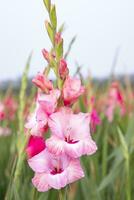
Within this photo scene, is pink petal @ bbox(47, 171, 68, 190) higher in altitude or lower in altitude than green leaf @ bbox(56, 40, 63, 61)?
lower

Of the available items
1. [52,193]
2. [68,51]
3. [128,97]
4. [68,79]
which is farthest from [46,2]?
[128,97]

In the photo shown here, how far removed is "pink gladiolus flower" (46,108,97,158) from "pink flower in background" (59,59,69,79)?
1.4 inches

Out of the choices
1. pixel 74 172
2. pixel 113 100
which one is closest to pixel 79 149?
pixel 74 172

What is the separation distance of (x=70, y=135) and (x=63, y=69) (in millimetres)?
67

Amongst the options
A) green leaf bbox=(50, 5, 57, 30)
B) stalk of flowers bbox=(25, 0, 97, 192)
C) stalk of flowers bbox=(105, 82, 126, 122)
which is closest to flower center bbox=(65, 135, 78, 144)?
stalk of flowers bbox=(25, 0, 97, 192)

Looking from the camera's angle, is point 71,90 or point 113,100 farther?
point 113,100

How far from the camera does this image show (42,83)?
0.52m

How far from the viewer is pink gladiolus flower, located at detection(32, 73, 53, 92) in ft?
1.72

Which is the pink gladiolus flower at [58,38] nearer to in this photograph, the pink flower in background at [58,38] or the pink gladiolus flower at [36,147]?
the pink flower in background at [58,38]

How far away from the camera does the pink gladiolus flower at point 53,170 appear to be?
1.58ft

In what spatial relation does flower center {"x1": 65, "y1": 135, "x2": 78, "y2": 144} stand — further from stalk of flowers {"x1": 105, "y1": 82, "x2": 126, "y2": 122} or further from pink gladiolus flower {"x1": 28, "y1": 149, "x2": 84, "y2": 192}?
stalk of flowers {"x1": 105, "y1": 82, "x2": 126, "y2": 122}

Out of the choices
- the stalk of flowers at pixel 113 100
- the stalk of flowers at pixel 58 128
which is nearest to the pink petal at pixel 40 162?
the stalk of flowers at pixel 58 128

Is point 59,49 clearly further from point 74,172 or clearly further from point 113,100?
point 113,100

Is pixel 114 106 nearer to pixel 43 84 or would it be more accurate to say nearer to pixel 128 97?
pixel 128 97
